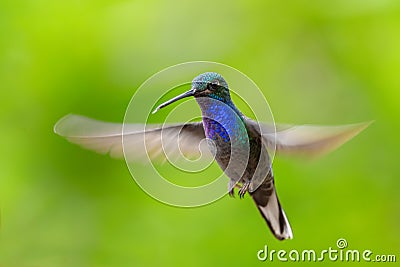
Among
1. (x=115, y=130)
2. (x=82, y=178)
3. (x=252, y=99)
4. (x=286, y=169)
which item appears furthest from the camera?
(x=82, y=178)

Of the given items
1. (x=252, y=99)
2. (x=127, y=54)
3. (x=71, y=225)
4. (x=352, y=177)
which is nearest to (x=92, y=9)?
(x=127, y=54)

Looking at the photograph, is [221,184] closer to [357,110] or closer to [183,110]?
[183,110]

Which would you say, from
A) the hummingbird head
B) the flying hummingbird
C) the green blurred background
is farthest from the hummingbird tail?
the green blurred background

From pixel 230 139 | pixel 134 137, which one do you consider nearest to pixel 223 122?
pixel 230 139

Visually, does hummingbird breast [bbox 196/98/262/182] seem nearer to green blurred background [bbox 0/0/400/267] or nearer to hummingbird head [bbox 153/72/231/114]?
hummingbird head [bbox 153/72/231/114]

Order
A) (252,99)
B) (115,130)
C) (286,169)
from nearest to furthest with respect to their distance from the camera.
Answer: (252,99) → (115,130) → (286,169)

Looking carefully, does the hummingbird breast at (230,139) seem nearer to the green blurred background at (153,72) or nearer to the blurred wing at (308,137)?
the blurred wing at (308,137)

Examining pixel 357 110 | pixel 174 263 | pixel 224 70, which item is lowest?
pixel 224 70

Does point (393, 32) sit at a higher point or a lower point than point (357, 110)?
higher
